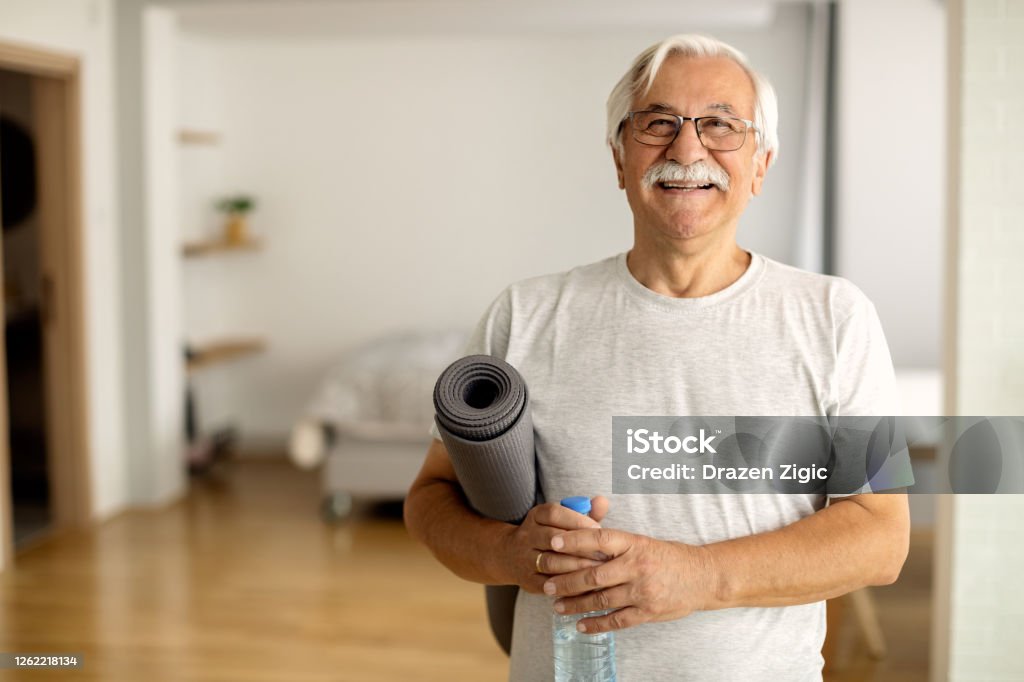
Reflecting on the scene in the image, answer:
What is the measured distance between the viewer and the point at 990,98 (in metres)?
2.33

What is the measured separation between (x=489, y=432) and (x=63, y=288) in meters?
3.95

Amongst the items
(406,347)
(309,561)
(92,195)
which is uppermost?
(92,195)

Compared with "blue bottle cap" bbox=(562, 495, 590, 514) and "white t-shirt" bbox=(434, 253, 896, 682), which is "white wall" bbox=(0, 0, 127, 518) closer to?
"white t-shirt" bbox=(434, 253, 896, 682)

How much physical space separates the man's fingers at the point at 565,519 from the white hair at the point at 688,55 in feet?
1.56

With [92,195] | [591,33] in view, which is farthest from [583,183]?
[92,195]

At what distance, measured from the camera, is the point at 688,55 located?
1.29m

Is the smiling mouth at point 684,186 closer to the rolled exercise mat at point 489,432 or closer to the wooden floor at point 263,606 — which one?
the rolled exercise mat at point 489,432

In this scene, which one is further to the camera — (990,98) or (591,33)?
(591,33)

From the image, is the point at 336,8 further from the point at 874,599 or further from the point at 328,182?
the point at 874,599

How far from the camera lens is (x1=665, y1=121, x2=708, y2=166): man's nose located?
1.26m

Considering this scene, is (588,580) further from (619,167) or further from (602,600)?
(619,167)

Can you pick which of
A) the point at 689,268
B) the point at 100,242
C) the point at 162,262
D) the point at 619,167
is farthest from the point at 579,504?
the point at 162,262

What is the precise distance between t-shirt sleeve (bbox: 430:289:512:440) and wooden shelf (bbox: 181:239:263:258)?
429 cm

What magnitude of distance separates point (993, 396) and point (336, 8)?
355cm
